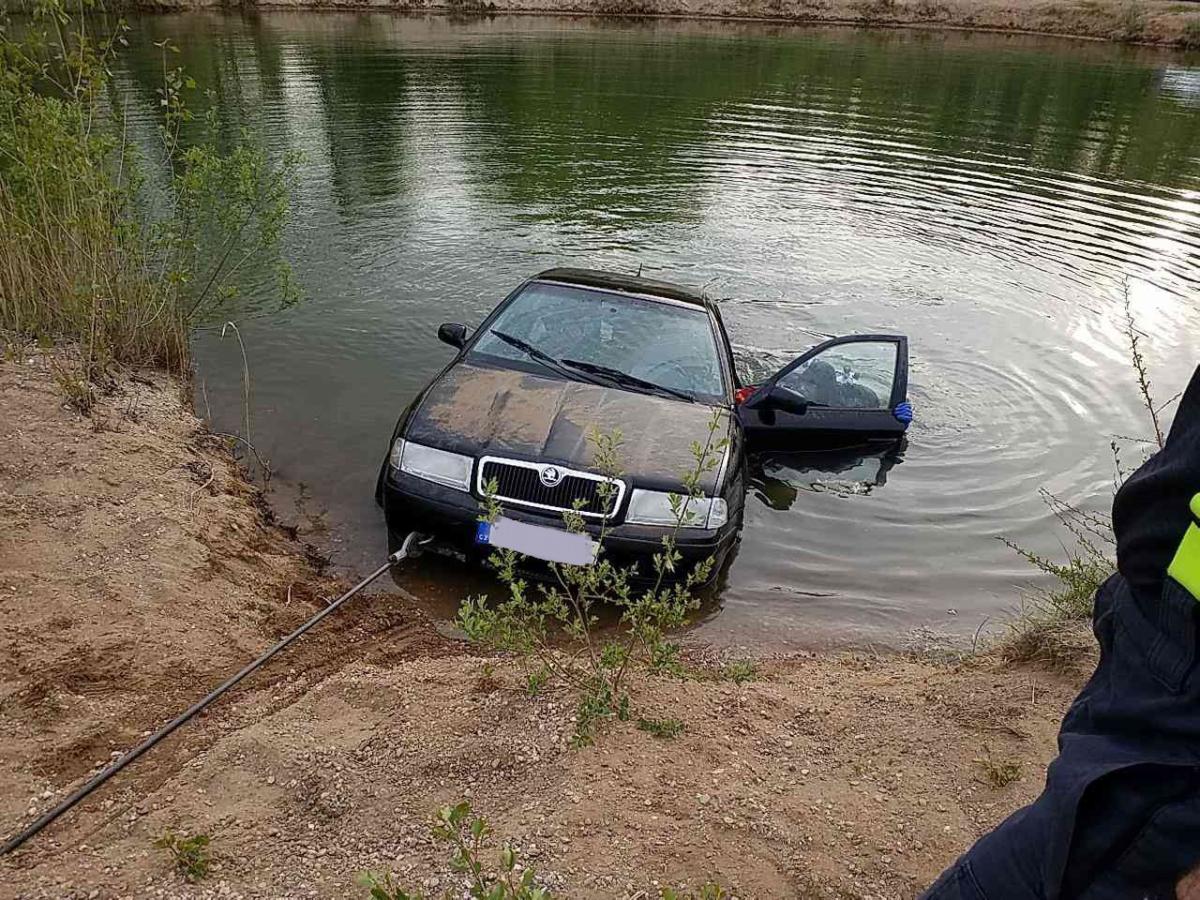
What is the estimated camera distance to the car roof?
20.2 feet

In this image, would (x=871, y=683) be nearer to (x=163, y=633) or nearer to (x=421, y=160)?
(x=163, y=633)

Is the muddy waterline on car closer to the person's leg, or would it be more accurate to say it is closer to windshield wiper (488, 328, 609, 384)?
windshield wiper (488, 328, 609, 384)

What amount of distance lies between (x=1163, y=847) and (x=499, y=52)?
105 ft

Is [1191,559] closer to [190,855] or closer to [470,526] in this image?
[190,855]

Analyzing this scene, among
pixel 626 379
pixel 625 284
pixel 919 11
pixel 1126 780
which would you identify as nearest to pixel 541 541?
pixel 626 379

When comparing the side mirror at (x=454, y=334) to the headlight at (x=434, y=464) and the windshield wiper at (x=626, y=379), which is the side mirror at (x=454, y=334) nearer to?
the windshield wiper at (x=626, y=379)

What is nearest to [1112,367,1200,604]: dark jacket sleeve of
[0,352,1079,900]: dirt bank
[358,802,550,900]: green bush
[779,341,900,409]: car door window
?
[358,802,550,900]: green bush

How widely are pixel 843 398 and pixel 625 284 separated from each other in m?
2.07

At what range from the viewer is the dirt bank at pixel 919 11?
39062mm

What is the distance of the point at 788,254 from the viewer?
40.9 ft

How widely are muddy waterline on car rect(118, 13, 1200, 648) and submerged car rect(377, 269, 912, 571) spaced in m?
0.65

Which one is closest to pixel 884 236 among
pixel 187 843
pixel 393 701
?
pixel 393 701

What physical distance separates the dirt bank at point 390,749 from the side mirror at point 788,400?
1937 millimetres

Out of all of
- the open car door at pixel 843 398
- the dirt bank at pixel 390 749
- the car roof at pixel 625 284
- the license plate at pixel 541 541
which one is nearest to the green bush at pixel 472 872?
the dirt bank at pixel 390 749
